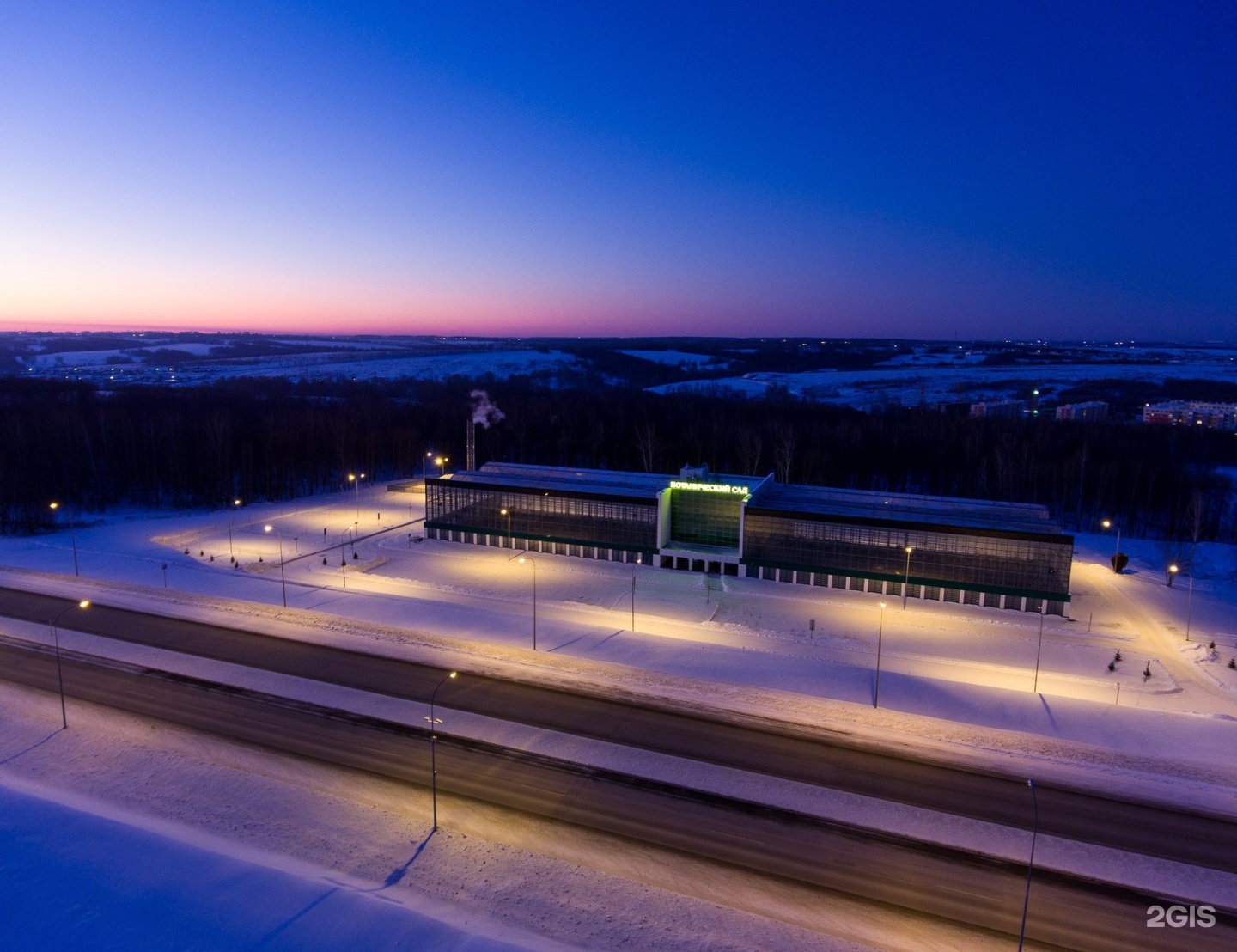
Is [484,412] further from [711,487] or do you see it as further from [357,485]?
[711,487]

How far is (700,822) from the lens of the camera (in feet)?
76.1

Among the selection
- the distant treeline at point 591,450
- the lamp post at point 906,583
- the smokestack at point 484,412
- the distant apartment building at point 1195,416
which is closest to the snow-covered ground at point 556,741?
the lamp post at point 906,583

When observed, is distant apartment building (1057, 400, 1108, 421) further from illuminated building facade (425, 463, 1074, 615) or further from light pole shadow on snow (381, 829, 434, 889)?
light pole shadow on snow (381, 829, 434, 889)

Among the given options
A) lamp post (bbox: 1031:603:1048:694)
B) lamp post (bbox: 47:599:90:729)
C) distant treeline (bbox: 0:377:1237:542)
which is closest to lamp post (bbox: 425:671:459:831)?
lamp post (bbox: 47:599:90:729)

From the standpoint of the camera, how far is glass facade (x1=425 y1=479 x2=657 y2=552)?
5553 centimetres

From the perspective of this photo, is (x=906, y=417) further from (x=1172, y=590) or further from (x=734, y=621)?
(x=734, y=621)

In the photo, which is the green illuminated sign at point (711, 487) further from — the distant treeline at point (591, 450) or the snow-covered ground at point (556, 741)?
the distant treeline at point (591, 450)

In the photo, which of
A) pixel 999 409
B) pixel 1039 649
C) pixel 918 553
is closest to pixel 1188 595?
pixel 918 553

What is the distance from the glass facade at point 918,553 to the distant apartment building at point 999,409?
85.3 metres

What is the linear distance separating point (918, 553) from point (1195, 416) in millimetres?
106148

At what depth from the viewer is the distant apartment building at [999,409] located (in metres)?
126

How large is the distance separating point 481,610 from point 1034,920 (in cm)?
3154

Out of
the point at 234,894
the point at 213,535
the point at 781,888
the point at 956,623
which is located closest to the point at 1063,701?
the point at 956,623

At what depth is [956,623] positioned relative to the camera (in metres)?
44.1
